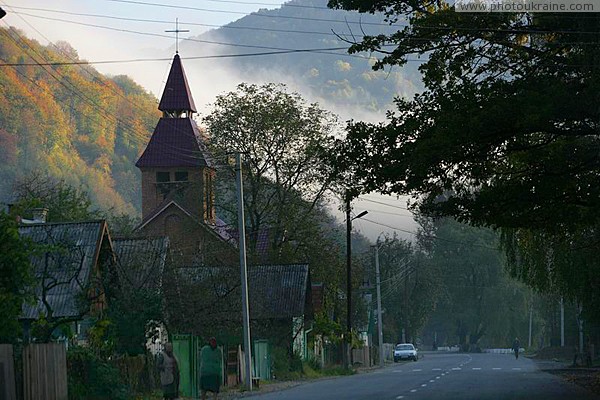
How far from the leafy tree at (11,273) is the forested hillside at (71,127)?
113883 mm

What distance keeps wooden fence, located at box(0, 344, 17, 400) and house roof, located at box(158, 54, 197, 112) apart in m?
65.9

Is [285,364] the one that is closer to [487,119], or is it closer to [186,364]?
[186,364]

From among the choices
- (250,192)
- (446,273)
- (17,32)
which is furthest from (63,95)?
(250,192)

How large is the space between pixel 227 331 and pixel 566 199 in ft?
74.0

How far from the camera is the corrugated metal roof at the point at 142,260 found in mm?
39984

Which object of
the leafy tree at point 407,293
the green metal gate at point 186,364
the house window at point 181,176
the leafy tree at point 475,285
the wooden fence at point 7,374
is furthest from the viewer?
the leafy tree at point 475,285

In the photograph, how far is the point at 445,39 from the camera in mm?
24375

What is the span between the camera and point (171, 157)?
89.4m

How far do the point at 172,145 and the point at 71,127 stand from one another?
71.2 metres

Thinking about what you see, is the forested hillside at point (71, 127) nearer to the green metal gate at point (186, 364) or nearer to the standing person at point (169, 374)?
the green metal gate at point (186, 364)

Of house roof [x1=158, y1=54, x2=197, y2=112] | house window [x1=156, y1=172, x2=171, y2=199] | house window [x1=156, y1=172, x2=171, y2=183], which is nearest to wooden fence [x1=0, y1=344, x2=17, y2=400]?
house window [x1=156, y1=172, x2=171, y2=199]

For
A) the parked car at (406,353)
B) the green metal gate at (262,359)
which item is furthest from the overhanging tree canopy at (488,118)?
the parked car at (406,353)

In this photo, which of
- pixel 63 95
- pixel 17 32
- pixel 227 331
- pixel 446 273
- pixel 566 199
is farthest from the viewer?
pixel 17 32

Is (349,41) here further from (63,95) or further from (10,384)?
(63,95)
